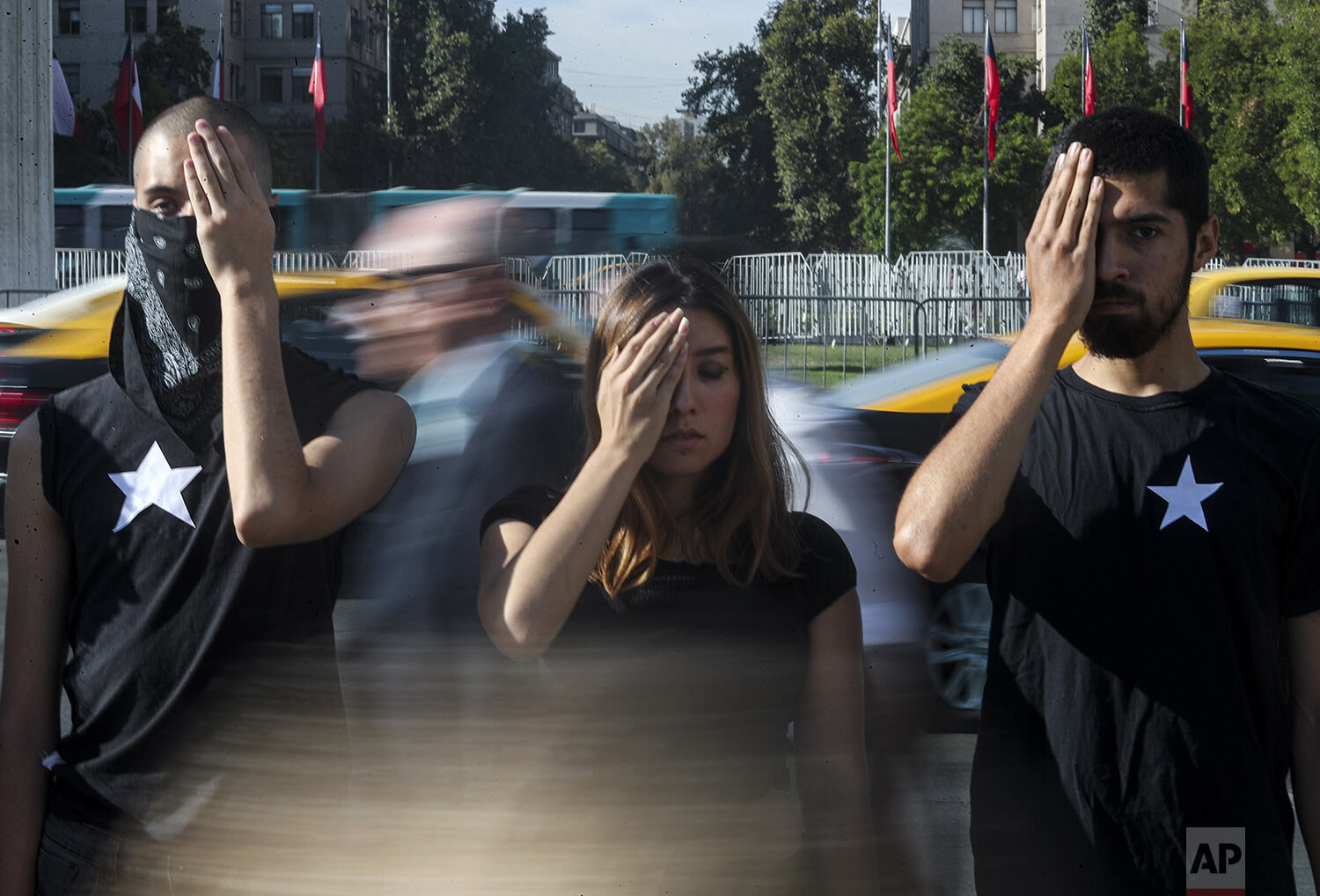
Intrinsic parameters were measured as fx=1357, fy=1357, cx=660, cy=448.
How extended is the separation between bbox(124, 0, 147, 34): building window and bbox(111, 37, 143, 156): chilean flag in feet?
0.10

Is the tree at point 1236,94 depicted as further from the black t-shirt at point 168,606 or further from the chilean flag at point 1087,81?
the black t-shirt at point 168,606

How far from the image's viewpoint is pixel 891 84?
114cm

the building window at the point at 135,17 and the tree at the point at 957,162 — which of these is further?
the tree at the point at 957,162

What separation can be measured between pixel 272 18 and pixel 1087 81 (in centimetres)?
102

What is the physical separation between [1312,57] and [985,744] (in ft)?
4.15

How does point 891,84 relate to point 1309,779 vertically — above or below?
above

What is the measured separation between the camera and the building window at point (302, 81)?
3.64 ft

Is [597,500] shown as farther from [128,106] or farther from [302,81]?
[128,106]

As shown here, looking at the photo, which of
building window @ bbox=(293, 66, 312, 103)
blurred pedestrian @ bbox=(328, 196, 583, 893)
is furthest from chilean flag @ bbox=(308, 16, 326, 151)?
blurred pedestrian @ bbox=(328, 196, 583, 893)

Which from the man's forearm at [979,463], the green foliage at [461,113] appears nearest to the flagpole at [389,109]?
the green foliage at [461,113]

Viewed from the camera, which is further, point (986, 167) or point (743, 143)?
point (986, 167)

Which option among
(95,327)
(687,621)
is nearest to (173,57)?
(687,621)

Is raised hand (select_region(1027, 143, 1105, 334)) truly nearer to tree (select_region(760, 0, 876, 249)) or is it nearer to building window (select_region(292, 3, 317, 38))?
tree (select_region(760, 0, 876, 249))

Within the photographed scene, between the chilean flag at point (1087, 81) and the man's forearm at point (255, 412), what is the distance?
969 millimetres
